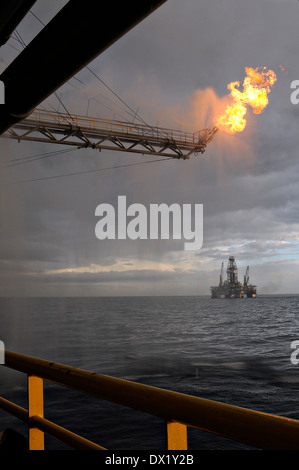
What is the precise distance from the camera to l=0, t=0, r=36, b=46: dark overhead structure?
3572 millimetres

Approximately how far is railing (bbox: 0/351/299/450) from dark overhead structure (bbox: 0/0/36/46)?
3280mm

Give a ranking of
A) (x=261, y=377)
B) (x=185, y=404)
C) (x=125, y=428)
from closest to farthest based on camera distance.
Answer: (x=185, y=404), (x=125, y=428), (x=261, y=377)

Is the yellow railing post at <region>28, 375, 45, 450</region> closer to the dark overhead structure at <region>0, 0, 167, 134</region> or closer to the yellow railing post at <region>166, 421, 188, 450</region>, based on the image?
the yellow railing post at <region>166, 421, 188, 450</region>

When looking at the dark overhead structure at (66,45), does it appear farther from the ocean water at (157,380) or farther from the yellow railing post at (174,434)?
the ocean water at (157,380)

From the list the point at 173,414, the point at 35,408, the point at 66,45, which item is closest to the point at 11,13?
the point at 66,45

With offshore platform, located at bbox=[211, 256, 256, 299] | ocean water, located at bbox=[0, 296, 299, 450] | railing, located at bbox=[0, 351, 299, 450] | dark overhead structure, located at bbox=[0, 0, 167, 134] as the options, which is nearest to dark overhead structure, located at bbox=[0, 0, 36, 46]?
dark overhead structure, located at bbox=[0, 0, 167, 134]

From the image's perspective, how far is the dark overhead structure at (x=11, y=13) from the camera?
11.7 ft

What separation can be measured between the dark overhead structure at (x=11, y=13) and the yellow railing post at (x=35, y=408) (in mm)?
3342

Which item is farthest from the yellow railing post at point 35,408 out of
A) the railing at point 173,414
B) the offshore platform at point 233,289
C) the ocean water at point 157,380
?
the offshore platform at point 233,289
